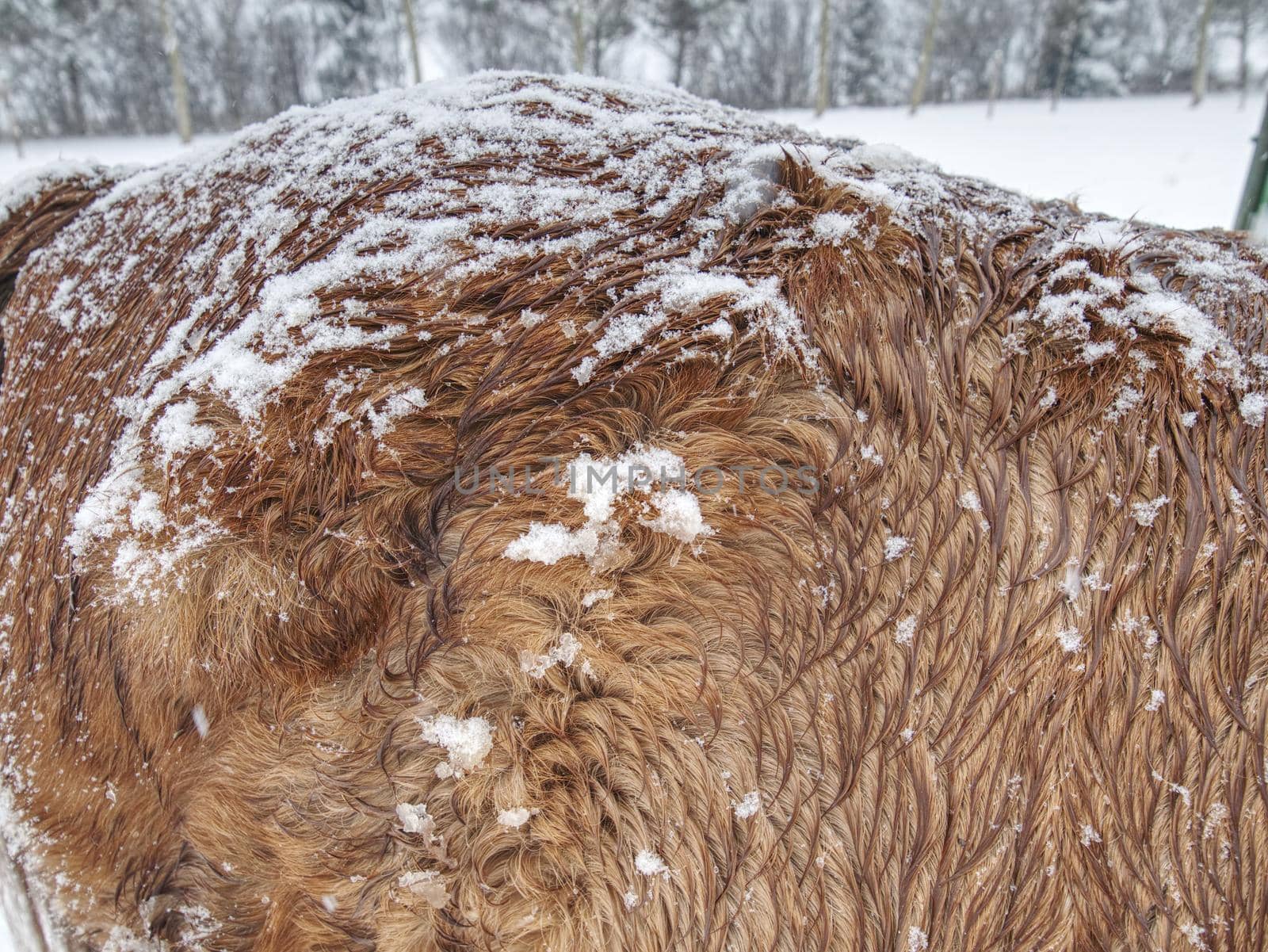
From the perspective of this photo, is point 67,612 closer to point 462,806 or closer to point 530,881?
point 462,806

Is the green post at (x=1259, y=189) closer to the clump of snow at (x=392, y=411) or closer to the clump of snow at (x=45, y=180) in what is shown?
the clump of snow at (x=392, y=411)

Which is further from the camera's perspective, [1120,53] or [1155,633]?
[1120,53]

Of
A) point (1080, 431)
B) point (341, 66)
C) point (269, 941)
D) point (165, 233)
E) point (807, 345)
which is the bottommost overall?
point (269, 941)

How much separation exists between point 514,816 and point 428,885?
182mm

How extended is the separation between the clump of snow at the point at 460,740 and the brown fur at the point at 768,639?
0.8 inches

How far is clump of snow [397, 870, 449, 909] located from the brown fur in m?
0.01

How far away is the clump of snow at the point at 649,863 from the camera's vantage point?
3.04ft

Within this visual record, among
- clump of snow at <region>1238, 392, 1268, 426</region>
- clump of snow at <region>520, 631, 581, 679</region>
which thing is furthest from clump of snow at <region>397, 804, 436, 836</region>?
clump of snow at <region>1238, 392, 1268, 426</region>

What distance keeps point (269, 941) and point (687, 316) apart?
1.20 metres

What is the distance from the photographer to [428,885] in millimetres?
965

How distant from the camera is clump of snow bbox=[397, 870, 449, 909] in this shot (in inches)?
38.0

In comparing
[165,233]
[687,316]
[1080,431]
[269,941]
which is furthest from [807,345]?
[269,941]

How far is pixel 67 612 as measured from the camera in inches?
41.3

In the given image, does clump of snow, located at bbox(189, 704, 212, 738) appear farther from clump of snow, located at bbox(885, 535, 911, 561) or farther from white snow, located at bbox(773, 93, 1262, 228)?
white snow, located at bbox(773, 93, 1262, 228)
